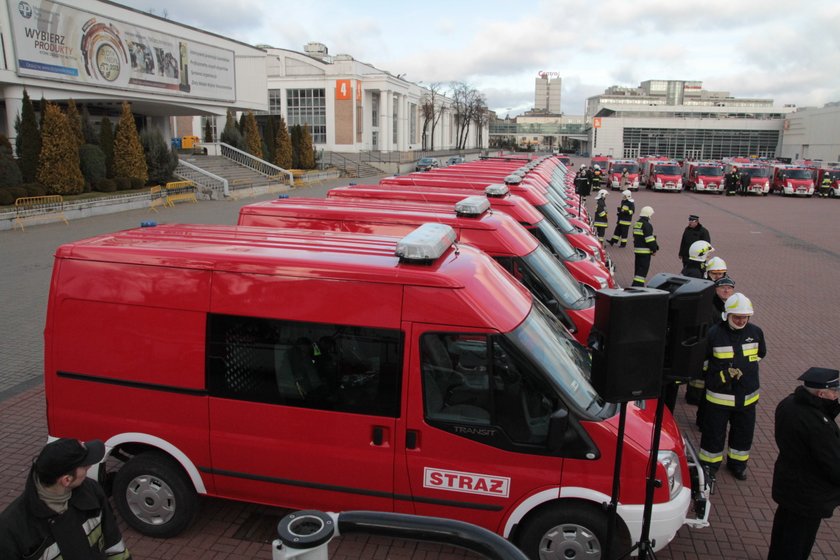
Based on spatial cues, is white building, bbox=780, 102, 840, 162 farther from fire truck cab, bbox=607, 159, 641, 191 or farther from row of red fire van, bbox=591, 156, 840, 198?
fire truck cab, bbox=607, 159, 641, 191

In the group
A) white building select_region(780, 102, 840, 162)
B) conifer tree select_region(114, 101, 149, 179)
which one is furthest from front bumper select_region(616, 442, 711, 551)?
white building select_region(780, 102, 840, 162)

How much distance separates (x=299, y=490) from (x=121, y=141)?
28472 millimetres

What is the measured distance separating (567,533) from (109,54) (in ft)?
111

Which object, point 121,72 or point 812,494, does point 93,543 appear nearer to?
point 812,494

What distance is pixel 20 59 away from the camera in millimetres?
25547

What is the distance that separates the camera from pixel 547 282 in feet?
23.3

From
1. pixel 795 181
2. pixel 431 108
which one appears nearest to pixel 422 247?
pixel 795 181

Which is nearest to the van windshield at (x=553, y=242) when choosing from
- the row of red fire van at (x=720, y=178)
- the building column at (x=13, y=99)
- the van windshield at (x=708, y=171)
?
the building column at (x=13, y=99)

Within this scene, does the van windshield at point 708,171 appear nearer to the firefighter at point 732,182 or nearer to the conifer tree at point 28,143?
the firefighter at point 732,182

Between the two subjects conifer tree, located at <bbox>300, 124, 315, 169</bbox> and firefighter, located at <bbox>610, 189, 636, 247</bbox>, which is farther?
conifer tree, located at <bbox>300, 124, 315, 169</bbox>

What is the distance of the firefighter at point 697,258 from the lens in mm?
8836

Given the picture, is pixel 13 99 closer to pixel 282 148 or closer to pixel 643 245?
pixel 282 148

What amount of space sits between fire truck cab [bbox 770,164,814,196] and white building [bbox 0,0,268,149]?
36787 mm

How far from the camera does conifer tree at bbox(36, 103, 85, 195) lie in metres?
24.1
